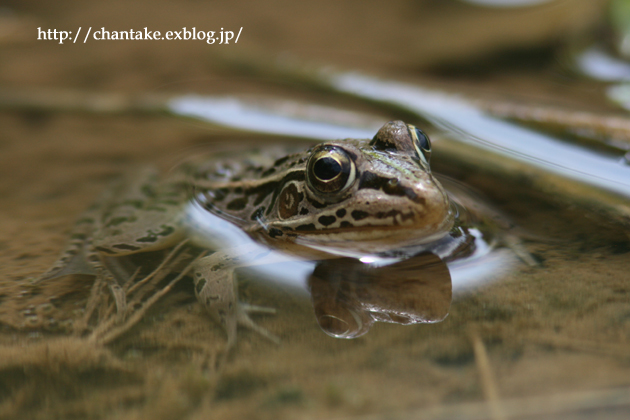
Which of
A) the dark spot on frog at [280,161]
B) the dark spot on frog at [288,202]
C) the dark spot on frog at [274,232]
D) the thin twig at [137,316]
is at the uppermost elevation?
the dark spot on frog at [280,161]

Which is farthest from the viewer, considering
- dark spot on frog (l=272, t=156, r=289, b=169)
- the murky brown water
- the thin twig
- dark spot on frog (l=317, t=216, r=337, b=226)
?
dark spot on frog (l=272, t=156, r=289, b=169)

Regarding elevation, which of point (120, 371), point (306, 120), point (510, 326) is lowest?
point (120, 371)

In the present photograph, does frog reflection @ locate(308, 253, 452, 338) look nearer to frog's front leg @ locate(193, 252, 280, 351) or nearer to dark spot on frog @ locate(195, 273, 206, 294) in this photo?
frog's front leg @ locate(193, 252, 280, 351)

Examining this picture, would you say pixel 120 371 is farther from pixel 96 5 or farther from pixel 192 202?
pixel 96 5

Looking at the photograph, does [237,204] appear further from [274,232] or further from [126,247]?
[126,247]

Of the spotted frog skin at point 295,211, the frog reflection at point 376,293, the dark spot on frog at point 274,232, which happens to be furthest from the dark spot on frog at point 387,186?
the dark spot on frog at point 274,232

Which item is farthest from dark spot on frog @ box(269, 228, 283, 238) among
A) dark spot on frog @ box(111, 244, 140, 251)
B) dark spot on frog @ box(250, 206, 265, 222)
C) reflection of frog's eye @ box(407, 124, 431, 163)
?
reflection of frog's eye @ box(407, 124, 431, 163)

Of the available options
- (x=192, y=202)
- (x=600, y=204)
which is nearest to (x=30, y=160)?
(x=192, y=202)

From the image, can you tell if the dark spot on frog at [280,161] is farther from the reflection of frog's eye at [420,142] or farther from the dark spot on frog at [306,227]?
the reflection of frog's eye at [420,142]
